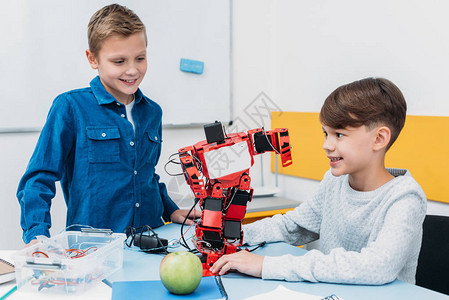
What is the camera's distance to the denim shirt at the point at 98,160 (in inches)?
54.2

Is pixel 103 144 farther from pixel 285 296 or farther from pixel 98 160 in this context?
pixel 285 296

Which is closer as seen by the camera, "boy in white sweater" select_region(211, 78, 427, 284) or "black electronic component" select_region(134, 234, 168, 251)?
"boy in white sweater" select_region(211, 78, 427, 284)

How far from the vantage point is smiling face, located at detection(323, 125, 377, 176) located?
3.92ft

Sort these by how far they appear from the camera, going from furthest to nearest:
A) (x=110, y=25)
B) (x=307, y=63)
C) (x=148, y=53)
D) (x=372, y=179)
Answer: (x=307, y=63) < (x=148, y=53) < (x=110, y=25) < (x=372, y=179)

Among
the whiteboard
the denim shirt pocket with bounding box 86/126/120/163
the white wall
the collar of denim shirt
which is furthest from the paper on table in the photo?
the whiteboard

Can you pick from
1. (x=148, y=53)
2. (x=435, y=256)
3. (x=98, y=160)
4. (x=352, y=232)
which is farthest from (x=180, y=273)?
(x=148, y=53)

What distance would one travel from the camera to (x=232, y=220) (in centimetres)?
119

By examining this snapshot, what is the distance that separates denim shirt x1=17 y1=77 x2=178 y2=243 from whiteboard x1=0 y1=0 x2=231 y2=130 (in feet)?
2.54

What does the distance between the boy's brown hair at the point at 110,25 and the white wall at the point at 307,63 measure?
0.92 m

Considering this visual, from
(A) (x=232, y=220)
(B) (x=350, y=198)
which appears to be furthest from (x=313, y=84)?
(A) (x=232, y=220)

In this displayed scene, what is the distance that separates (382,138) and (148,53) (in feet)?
5.05

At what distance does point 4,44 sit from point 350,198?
1.71m

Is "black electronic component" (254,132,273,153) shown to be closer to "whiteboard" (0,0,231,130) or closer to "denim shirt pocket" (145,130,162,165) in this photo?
"denim shirt pocket" (145,130,162,165)

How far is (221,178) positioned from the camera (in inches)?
45.3
